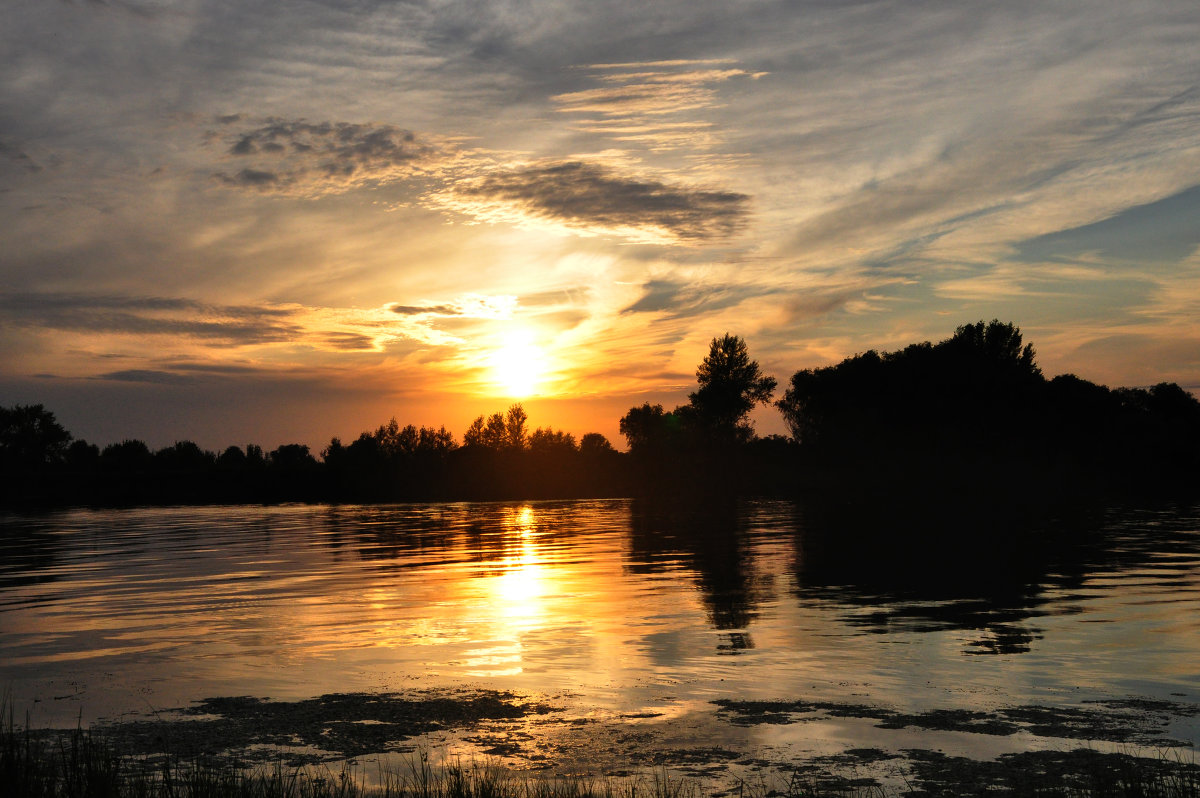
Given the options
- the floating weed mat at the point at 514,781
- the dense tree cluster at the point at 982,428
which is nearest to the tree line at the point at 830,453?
the dense tree cluster at the point at 982,428

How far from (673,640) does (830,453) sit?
12816 cm

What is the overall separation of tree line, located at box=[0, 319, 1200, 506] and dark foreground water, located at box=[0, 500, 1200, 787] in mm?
91288

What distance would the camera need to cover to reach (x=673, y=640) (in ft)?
68.6

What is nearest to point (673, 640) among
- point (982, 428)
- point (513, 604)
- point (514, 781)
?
point (513, 604)

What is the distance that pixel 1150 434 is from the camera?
137 meters

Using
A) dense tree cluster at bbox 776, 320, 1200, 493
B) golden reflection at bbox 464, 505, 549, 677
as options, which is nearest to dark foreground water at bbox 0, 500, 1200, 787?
golden reflection at bbox 464, 505, 549, 677

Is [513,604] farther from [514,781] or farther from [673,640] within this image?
[514,781]

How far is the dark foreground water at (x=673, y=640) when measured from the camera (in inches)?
530

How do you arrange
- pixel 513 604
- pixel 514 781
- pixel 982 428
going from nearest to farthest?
1. pixel 514 781
2. pixel 513 604
3. pixel 982 428

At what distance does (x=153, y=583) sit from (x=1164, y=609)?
33571mm

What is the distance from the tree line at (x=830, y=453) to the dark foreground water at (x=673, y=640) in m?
91.3

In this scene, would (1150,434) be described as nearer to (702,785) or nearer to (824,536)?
(824,536)

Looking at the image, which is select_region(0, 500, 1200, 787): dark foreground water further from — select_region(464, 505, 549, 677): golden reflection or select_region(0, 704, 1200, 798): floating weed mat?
select_region(0, 704, 1200, 798): floating weed mat

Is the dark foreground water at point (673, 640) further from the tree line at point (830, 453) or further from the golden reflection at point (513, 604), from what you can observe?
the tree line at point (830, 453)
